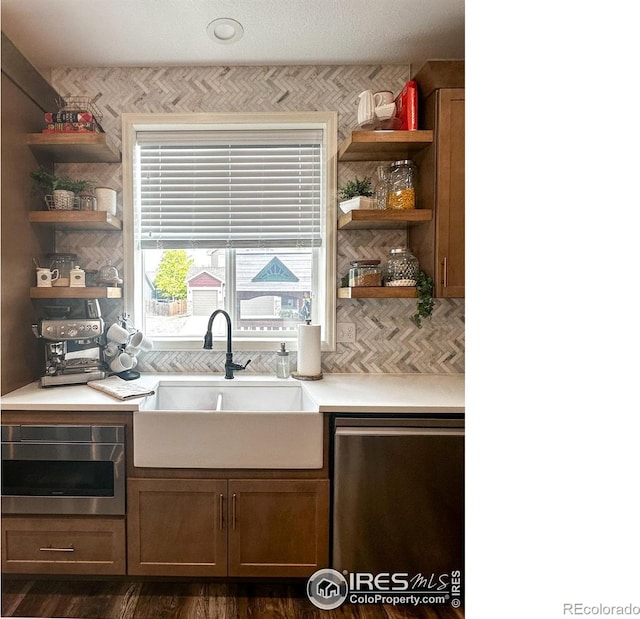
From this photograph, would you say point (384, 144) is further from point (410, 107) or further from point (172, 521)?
point (172, 521)

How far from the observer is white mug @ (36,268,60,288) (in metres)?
1.92

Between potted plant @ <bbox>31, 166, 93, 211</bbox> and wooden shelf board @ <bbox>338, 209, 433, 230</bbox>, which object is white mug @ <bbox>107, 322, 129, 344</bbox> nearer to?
potted plant @ <bbox>31, 166, 93, 211</bbox>

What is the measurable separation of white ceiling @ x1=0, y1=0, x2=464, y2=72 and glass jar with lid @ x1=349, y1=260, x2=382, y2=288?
1.07 meters

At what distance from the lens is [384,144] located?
6.29ft

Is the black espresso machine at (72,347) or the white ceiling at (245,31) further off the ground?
the white ceiling at (245,31)

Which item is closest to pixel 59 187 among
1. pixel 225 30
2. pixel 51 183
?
pixel 51 183

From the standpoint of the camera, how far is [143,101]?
2.15m

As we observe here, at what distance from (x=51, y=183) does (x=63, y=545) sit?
1.60 meters

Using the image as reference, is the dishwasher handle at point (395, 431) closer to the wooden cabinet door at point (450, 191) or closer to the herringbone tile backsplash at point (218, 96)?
the wooden cabinet door at point (450, 191)

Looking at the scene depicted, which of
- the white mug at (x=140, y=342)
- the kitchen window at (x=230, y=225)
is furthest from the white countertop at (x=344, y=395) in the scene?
the kitchen window at (x=230, y=225)

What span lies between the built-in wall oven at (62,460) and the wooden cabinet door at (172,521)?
92 millimetres

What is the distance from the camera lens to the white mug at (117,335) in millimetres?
1945
